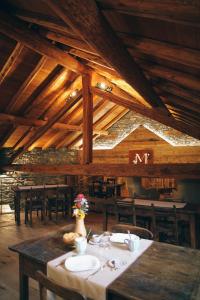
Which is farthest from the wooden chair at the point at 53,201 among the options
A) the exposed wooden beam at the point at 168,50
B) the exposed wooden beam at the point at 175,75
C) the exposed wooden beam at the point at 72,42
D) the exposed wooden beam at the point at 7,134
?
the exposed wooden beam at the point at 168,50

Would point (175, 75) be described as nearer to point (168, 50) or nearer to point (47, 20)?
point (168, 50)

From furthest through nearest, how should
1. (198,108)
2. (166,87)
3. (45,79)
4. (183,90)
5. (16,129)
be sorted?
(16,129)
(45,79)
(198,108)
(166,87)
(183,90)

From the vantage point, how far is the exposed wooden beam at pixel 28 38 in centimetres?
449

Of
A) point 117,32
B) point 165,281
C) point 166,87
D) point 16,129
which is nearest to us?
point 165,281

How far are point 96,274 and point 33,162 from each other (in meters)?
8.59

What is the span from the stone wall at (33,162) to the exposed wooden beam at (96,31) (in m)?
7.14

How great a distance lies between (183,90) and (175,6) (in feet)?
7.11

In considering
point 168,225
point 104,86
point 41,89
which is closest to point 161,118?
point 168,225

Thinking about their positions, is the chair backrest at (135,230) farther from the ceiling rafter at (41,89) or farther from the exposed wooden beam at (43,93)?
the exposed wooden beam at (43,93)

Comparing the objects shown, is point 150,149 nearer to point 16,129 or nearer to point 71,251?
point 16,129

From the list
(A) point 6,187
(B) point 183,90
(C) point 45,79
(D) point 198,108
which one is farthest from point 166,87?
(A) point 6,187

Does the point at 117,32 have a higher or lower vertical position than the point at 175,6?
higher

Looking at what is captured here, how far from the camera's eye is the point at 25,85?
20.7 ft

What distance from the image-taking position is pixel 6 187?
359 inches
